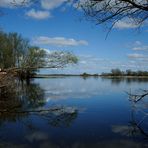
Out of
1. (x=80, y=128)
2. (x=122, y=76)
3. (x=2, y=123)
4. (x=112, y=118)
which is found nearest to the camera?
(x=80, y=128)

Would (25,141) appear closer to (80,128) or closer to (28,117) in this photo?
(80,128)

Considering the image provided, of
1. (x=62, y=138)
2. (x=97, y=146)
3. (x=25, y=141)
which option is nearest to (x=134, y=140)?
(x=97, y=146)

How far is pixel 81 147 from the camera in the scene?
837 cm

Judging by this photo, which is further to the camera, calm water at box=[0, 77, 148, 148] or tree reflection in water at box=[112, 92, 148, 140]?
tree reflection in water at box=[112, 92, 148, 140]

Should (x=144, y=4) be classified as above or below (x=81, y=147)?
above

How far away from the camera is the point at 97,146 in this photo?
8461 millimetres

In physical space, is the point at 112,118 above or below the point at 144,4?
below

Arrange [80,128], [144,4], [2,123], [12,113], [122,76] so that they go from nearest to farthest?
[144,4] → [80,128] → [2,123] → [12,113] → [122,76]

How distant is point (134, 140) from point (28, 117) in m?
5.26

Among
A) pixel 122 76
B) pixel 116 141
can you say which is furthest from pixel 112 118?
pixel 122 76

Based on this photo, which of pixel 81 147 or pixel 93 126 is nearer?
pixel 81 147

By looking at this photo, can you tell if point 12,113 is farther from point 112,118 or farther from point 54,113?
point 112,118

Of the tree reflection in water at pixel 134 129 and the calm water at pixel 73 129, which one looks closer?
the calm water at pixel 73 129

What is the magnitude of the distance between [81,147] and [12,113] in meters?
6.28
